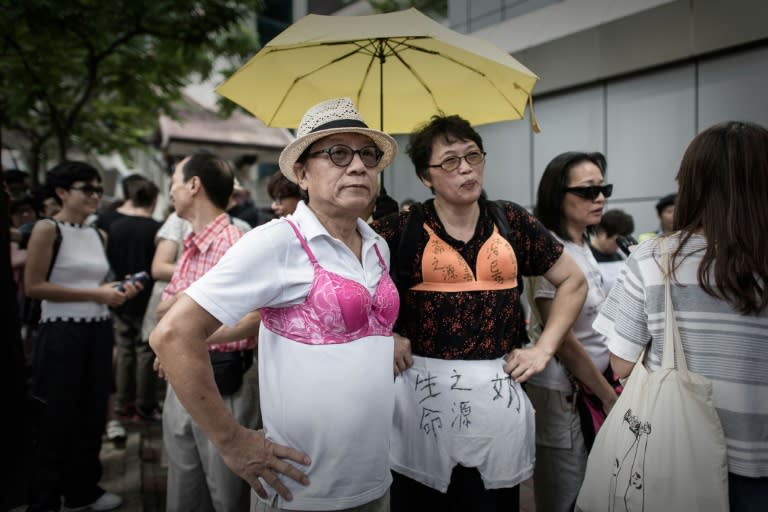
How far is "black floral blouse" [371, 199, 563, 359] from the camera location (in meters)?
2.29

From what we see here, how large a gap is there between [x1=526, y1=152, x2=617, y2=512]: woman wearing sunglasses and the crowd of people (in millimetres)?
11

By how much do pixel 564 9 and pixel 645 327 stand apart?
7556 mm

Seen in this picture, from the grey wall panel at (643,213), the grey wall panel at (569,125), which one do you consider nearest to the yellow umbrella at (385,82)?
the grey wall panel at (569,125)

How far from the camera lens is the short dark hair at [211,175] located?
3004 millimetres

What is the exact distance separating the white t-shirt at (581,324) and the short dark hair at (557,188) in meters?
0.13

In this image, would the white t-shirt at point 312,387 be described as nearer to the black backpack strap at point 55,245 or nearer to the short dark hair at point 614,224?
the black backpack strap at point 55,245

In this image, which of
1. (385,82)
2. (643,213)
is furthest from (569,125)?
(385,82)

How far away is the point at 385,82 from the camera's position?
301 centimetres

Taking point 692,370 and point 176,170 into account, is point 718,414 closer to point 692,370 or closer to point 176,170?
point 692,370

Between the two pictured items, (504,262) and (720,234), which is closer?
(720,234)

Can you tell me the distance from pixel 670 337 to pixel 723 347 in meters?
0.15

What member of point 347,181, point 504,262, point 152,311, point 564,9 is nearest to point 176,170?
point 347,181

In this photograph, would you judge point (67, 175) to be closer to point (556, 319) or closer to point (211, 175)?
point (211, 175)

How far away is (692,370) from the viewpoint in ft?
5.57
